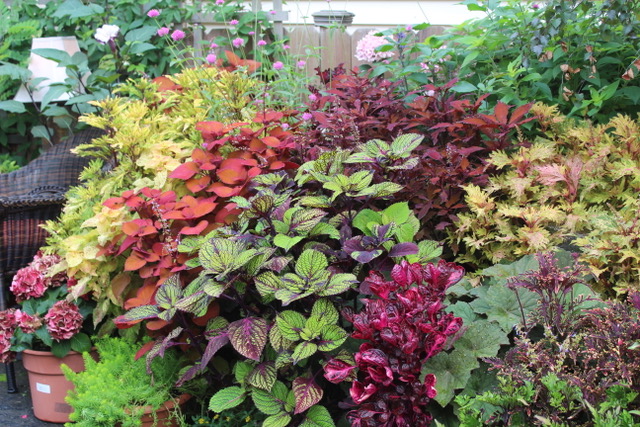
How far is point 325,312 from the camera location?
1758 millimetres

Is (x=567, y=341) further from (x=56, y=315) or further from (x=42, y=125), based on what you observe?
(x=42, y=125)

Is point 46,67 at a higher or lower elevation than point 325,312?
higher

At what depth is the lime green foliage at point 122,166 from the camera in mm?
2373

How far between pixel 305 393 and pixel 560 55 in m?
1.75

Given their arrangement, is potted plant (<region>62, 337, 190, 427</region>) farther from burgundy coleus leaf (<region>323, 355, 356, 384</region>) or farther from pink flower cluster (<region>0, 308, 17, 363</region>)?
burgundy coleus leaf (<region>323, 355, 356, 384</region>)

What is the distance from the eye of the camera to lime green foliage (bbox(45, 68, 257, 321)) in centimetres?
237

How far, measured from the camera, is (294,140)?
2514 millimetres

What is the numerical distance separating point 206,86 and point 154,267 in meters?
1.10

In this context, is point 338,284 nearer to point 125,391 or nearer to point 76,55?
point 125,391

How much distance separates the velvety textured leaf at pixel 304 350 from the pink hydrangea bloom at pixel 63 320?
1.22 m

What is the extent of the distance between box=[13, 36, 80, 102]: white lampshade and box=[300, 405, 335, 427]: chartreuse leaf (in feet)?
9.58

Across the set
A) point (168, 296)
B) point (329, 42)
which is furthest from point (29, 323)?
point (329, 42)

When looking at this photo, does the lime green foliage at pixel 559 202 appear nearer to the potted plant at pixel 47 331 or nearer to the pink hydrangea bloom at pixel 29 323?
the potted plant at pixel 47 331

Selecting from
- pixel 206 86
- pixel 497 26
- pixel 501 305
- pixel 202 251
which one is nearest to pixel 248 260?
pixel 202 251
